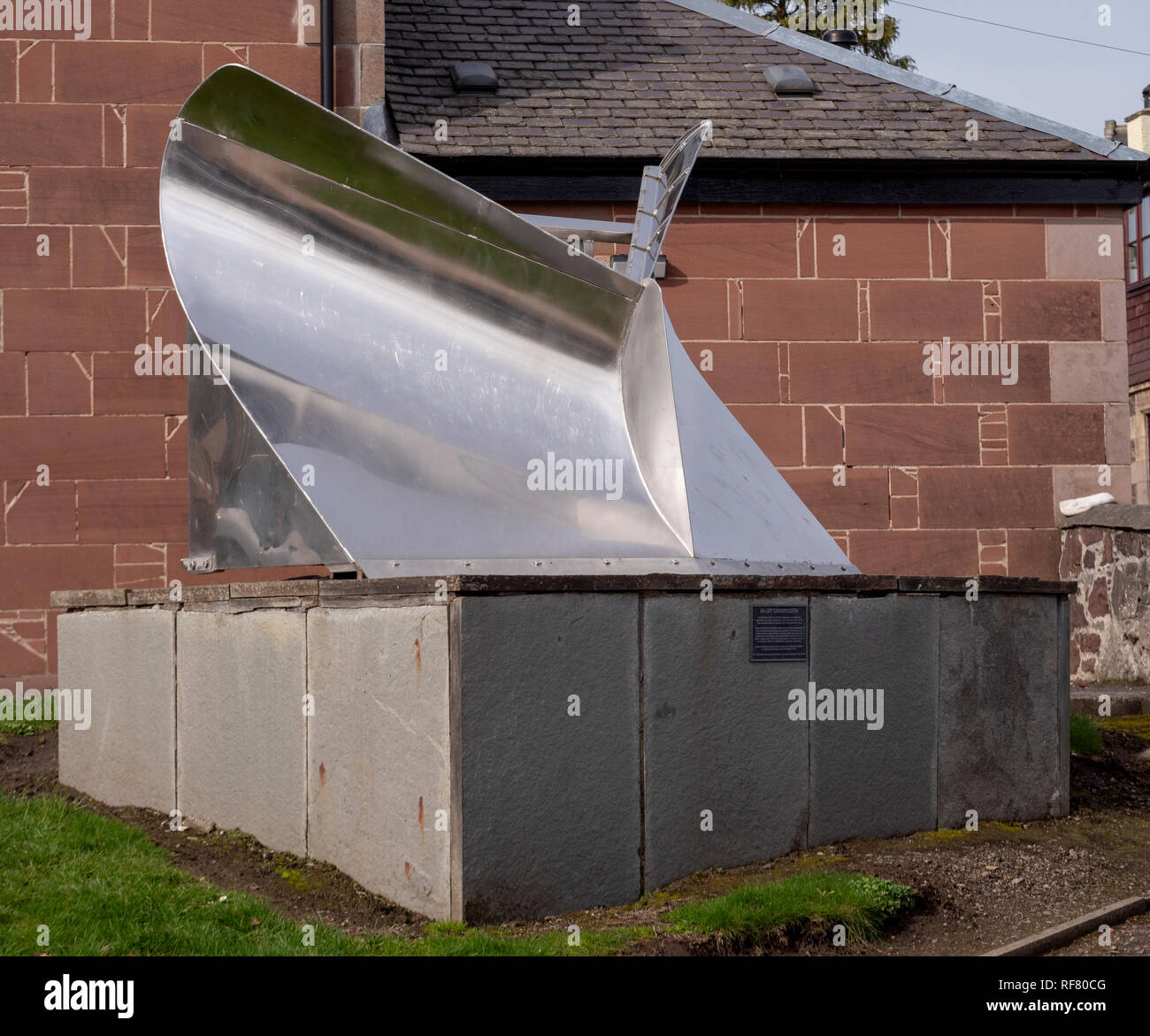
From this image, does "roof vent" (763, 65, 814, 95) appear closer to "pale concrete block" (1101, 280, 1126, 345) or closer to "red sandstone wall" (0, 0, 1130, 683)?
"red sandstone wall" (0, 0, 1130, 683)

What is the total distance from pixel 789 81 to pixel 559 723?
25.7 feet

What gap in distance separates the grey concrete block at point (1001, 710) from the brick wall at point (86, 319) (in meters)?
4.92

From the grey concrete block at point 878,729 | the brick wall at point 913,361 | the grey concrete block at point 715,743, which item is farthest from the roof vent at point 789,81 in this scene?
the grey concrete block at point 715,743

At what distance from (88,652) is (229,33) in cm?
485

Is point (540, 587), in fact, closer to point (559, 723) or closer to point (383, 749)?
point (559, 723)

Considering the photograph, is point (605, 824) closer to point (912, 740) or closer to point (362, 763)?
point (362, 763)

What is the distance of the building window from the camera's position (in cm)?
1945

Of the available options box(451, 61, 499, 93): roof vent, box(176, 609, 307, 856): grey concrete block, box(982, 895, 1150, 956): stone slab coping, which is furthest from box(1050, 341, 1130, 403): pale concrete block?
box(176, 609, 307, 856): grey concrete block

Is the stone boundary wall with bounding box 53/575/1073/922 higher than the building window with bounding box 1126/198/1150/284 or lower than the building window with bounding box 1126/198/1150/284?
lower

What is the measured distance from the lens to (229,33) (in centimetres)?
927

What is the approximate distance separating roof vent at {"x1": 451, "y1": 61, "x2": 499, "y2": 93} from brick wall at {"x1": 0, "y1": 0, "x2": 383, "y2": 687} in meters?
2.35

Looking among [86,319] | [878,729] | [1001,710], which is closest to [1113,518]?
[1001,710]

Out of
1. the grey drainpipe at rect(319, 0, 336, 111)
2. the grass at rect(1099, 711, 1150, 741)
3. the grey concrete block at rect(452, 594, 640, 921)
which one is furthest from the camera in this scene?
the grey drainpipe at rect(319, 0, 336, 111)

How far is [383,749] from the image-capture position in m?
5.02
